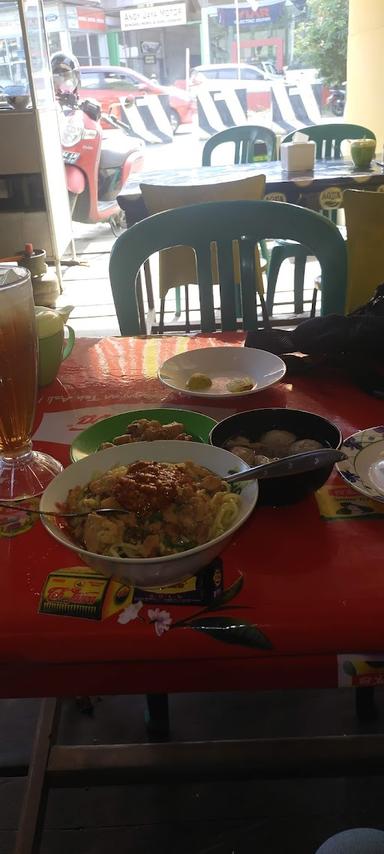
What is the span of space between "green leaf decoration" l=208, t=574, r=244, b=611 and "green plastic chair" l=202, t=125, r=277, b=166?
11.3 feet

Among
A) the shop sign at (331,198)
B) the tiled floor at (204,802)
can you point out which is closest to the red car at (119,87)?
the shop sign at (331,198)

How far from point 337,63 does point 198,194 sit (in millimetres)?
4111

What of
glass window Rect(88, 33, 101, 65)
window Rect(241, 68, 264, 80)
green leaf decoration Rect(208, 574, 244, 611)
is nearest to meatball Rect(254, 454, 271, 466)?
green leaf decoration Rect(208, 574, 244, 611)

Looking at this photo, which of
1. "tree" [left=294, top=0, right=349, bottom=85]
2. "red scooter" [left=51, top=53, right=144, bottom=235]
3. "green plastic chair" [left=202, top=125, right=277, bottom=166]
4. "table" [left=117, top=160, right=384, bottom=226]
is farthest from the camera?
"red scooter" [left=51, top=53, right=144, bottom=235]

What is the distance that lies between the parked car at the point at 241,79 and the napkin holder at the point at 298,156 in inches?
137

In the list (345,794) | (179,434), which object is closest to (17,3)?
(179,434)

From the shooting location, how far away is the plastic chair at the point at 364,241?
7.39ft

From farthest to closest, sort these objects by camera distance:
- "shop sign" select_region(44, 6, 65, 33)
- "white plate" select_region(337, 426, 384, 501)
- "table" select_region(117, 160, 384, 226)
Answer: "shop sign" select_region(44, 6, 65, 33)
"table" select_region(117, 160, 384, 226)
"white plate" select_region(337, 426, 384, 501)

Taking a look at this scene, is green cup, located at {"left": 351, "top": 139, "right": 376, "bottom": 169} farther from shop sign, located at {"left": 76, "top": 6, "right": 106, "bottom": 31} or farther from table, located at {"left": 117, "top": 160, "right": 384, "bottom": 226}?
shop sign, located at {"left": 76, "top": 6, "right": 106, "bottom": 31}

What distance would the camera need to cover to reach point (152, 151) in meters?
6.52

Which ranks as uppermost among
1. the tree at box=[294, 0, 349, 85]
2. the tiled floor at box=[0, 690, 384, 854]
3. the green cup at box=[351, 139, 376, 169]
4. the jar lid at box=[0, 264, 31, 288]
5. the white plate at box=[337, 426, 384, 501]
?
the tree at box=[294, 0, 349, 85]

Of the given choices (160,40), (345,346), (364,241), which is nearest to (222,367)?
(345,346)

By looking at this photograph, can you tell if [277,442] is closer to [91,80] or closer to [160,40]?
[160,40]

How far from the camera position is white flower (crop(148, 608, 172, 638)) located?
0.53 m
